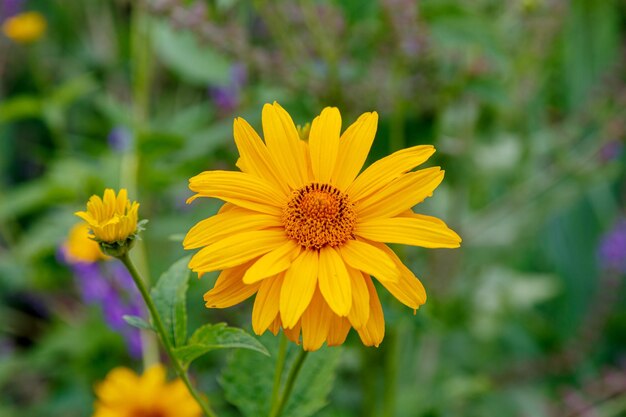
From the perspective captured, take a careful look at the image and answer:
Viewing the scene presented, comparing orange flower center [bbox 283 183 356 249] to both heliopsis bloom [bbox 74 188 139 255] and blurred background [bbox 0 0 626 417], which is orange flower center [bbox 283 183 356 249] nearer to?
heliopsis bloom [bbox 74 188 139 255]

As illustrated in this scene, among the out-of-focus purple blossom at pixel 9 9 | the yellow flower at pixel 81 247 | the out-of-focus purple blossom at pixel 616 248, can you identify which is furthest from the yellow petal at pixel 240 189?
the out-of-focus purple blossom at pixel 9 9

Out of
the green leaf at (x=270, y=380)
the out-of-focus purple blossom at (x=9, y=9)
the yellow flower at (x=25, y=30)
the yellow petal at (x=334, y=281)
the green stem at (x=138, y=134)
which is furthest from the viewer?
the out-of-focus purple blossom at (x=9, y=9)

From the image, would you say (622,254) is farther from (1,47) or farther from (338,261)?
(1,47)

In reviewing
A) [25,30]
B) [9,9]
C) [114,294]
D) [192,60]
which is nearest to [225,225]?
[114,294]

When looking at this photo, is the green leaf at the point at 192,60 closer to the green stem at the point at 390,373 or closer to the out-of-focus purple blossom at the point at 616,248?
the green stem at the point at 390,373

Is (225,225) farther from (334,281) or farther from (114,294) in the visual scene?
(114,294)

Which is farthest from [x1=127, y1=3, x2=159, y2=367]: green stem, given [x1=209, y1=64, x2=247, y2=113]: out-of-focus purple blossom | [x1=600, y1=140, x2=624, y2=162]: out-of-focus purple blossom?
[x1=600, y1=140, x2=624, y2=162]: out-of-focus purple blossom

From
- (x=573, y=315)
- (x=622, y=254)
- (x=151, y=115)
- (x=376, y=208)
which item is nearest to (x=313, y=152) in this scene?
(x=376, y=208)
